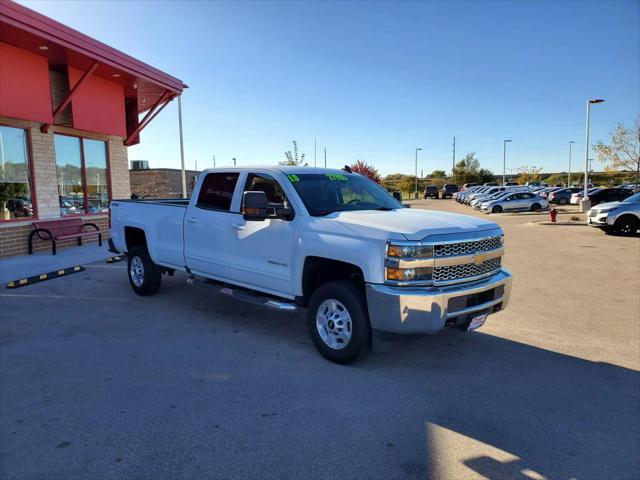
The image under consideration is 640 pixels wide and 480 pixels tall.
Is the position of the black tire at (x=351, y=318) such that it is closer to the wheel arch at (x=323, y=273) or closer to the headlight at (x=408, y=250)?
the wheel arch at (x=323, y=273)

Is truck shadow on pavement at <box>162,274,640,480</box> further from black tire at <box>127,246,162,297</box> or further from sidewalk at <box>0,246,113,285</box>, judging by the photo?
sidewalk at <box>0,246,113,285</box>

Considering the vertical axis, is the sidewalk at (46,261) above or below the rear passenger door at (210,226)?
below

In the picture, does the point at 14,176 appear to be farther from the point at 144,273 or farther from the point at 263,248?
the point at 263,248

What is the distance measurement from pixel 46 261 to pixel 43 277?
89.8 inches

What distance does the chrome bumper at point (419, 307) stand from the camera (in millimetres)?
3842

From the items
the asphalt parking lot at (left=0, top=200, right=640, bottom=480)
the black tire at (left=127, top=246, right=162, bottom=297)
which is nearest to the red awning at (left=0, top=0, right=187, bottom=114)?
the black tire at (left=127, top=246, right=162, bottom=297)

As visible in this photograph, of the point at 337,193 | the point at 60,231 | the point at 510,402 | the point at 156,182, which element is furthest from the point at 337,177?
the point at 156,182

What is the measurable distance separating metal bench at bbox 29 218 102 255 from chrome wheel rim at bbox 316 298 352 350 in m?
9.71

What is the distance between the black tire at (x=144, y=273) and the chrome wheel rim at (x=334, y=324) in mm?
3670

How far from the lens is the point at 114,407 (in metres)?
3.60

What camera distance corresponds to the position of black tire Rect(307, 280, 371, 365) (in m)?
4.17

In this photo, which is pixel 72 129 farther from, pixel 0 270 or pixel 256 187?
pixel 256 187

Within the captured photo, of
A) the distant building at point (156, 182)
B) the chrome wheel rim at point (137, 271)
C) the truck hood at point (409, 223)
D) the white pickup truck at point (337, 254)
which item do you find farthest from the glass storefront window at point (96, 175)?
the distant building at point (156, 182)

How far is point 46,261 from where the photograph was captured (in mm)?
10445
